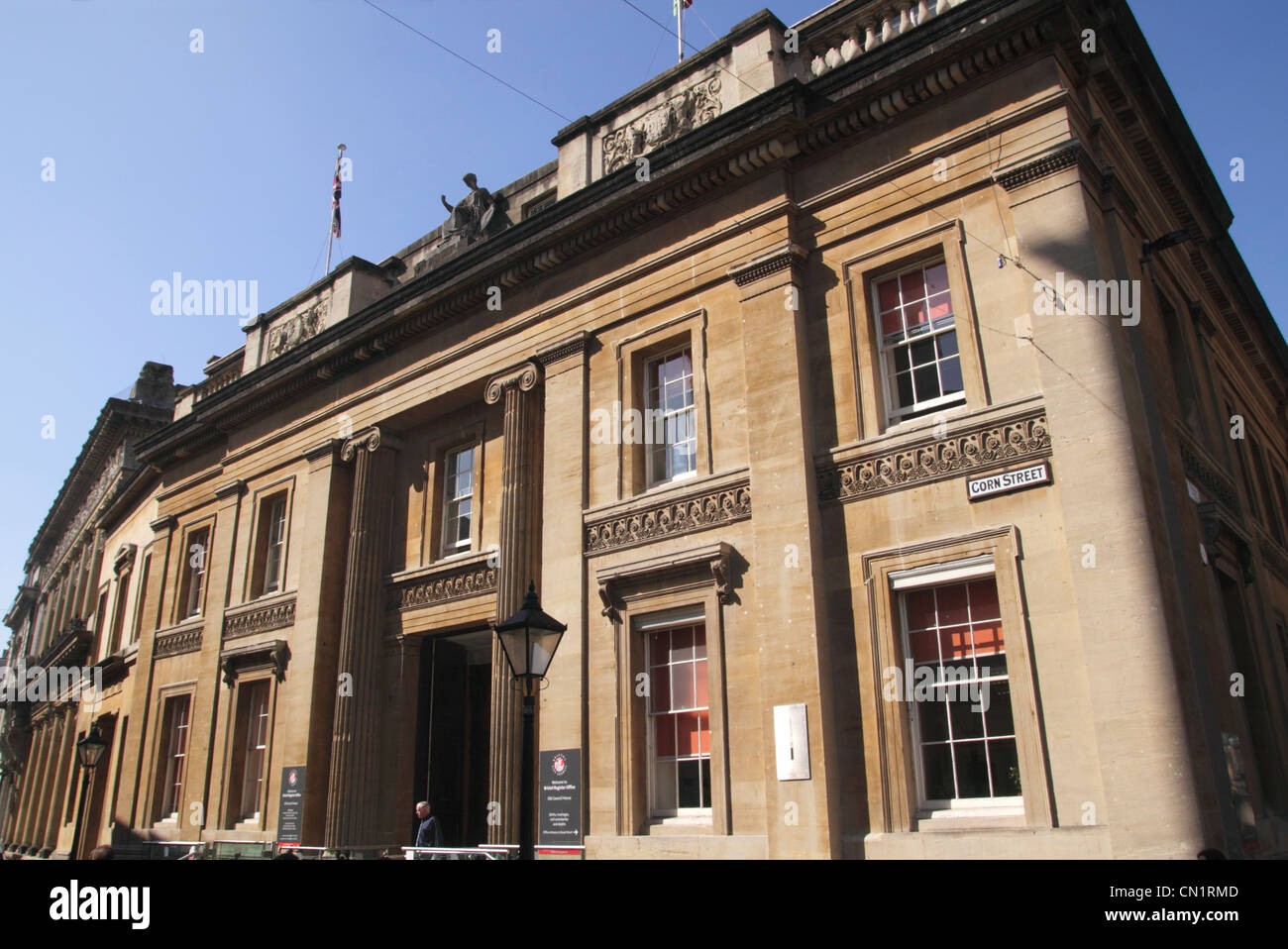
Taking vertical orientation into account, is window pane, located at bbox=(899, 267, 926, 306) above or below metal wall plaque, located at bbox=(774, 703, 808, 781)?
above

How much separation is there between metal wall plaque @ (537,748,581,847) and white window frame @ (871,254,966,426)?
247 inches

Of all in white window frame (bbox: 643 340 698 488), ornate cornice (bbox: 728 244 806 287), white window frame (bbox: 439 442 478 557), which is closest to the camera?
ornate cornice (bbox: 728 244 806 287)

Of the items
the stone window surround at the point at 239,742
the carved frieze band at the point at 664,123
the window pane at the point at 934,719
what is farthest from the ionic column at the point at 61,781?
the window pane at the point at 934,719

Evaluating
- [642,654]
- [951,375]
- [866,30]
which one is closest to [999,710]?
[951,375]

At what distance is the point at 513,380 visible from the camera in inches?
639

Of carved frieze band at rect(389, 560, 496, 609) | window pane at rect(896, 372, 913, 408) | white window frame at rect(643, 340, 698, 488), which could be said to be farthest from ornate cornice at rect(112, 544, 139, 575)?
window pane at rect(896, 372, 913, 408)

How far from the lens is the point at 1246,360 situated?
62.3ft

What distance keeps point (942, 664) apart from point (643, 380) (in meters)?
6.29

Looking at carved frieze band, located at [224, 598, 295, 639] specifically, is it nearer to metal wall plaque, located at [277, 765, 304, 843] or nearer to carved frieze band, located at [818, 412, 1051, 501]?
metal wall plaque, located at [277, 765, 304, 843]

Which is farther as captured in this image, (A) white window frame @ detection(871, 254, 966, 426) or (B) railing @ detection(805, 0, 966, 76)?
(B) railing @ detection(805, 0, 966, 76)

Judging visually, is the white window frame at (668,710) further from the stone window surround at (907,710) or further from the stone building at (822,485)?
the stone window surround at (907,710)

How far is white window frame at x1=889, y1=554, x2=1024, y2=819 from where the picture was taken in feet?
32.5

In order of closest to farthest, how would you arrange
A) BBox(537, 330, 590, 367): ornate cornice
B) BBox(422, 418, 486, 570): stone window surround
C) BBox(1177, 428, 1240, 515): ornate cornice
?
BBox(1177, 428, 1240, 515): ornate cornice
BBox(537, 330, 590, 367): ornate cornice
BBox(422, 418, 486, 570): stone window surround
